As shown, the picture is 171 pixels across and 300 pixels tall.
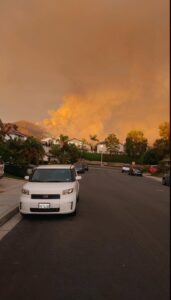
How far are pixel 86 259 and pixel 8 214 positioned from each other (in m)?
5.53

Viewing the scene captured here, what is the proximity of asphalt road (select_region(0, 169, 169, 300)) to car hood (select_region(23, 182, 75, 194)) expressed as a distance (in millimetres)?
928

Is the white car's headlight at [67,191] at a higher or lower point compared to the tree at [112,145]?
lower

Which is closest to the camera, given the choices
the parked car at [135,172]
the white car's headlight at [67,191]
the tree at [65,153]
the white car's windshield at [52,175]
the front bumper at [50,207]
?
the front bumper at [50,207]

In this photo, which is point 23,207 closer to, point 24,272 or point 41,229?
point 41,229

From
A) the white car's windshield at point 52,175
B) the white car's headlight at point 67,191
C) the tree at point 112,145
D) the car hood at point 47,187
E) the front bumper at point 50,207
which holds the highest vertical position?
the tree at point 112,145

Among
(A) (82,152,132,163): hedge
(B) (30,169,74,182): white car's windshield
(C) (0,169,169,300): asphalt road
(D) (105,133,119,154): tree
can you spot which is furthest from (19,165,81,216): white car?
(D) (105,133,119,154): tree

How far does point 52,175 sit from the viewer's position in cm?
1273

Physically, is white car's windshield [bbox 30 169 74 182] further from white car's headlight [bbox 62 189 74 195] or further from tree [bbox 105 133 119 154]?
tree [bbox 105 133 119 154]

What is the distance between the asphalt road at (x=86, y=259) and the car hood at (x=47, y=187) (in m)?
0.93

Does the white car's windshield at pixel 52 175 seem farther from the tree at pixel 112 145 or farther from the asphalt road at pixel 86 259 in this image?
the tree at pixel 112 145

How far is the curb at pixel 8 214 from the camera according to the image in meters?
10.3

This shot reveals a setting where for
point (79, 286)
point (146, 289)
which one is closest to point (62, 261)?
point (79, 286)

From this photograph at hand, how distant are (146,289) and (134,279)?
0.60 metres

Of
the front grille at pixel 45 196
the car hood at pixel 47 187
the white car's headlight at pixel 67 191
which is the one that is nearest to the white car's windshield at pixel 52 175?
the car hood at pixel 47 187
